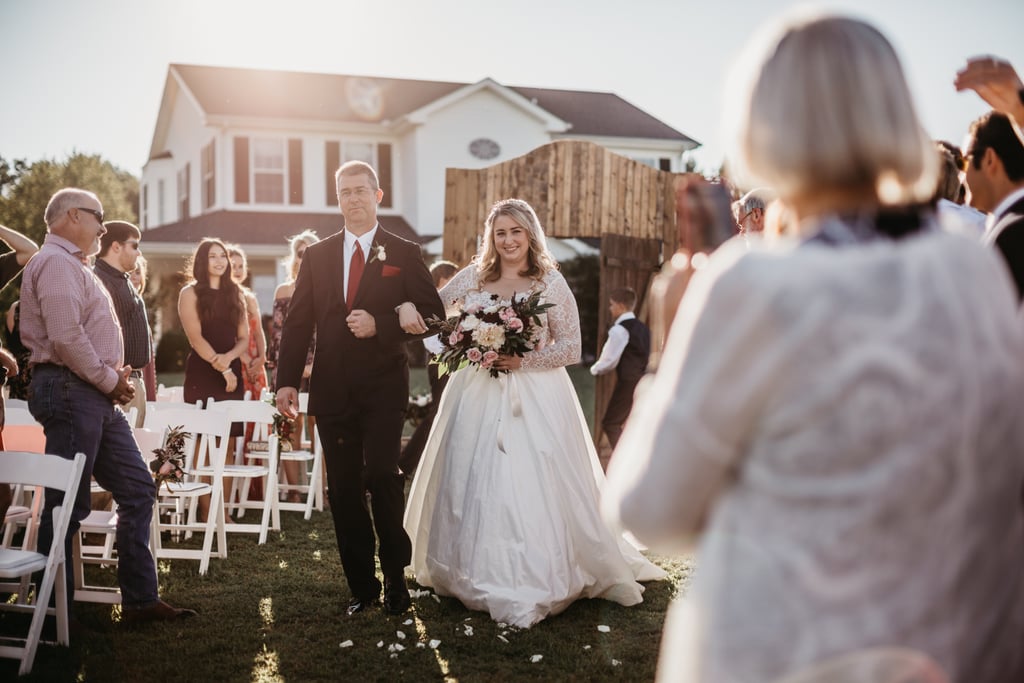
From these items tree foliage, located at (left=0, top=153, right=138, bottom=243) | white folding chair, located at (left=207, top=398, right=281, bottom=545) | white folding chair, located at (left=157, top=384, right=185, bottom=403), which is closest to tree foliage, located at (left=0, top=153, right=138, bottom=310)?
tree foliage, located at (left=0, top=153, right=138, bottom=243)

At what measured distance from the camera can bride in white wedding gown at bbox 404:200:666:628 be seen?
19.4ft

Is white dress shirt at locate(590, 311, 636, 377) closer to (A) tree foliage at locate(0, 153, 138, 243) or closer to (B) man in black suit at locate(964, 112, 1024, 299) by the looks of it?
(B) man in black suit at locate(964, 112, 1024, 299)

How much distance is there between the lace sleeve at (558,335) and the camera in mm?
6258

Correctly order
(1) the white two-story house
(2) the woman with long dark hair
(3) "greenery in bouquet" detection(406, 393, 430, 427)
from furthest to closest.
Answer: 1. (1) the white two-story house
2. (3) "greenery in bouquet" detection(406, 393, 430, 427)
3. (2) the woman with long dark hair

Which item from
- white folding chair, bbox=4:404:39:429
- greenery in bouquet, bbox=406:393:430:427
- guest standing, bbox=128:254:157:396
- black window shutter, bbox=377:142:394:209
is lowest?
greenery in bouquet, bbox=406:393:430:427

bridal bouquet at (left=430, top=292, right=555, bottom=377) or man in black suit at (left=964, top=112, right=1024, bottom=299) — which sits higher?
Result: man in black suit at (left=964, top=112, right=1024, bottom=299)

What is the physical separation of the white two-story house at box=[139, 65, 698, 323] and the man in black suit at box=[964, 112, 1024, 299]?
897 inches

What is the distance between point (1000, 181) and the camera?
3.13m

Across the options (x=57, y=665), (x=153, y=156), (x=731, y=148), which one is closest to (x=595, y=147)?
(x=57, y=665)

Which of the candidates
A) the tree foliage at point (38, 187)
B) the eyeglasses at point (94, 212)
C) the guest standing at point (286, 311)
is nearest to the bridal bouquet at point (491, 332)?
the eyeglasses at point (94, 212)

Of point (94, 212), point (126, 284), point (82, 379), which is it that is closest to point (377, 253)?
point (94, 212)

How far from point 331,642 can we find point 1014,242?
163 inches

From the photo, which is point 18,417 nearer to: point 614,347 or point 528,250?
point 528,250

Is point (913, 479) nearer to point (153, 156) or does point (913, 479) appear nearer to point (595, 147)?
point (595, 147)
